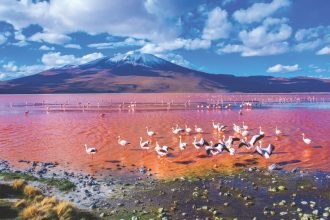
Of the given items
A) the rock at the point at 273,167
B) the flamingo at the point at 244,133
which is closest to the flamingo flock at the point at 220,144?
the flamingo at the point at 244,133

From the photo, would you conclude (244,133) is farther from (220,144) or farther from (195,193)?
(195,193)

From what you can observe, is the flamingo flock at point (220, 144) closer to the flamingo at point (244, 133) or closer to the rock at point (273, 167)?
the flamingo at point (244, 133)

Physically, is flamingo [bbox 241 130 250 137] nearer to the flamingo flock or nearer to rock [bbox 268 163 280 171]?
the flamingo flock

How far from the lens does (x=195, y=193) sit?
1476 centimetres

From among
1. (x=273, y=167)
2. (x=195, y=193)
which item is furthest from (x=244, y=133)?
(x=195, y=193)

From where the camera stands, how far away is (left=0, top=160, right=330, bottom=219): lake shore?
12844mm

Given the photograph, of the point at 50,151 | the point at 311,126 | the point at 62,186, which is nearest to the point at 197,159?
the point at 62,186

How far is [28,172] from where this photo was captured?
758 inches

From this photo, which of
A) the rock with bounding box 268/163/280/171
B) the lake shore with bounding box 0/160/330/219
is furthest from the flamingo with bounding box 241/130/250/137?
the lake shore with bounding box 0/160/330/219

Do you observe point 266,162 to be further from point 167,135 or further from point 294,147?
point 167,135

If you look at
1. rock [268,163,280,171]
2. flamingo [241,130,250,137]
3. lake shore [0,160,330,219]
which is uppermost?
flamingo [241,130,250,137]

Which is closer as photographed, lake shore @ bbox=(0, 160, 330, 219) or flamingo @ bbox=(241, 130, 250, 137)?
lake shore @ bbox=(0, 160, 330, 219)

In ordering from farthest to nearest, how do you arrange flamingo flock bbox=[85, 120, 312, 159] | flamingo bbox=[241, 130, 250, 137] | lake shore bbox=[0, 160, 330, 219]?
1. flamingo bbox=[241, 130, 250, 137]
2. flamingo flock bbox=[85, 120, 312, 159]
3. lake shore bbox=[0, 160, 330, 219]

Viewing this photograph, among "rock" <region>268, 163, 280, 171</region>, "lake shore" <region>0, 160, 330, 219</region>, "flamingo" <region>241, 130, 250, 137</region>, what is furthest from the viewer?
"flamingo" <region>241, 130, 250, 137</region>
